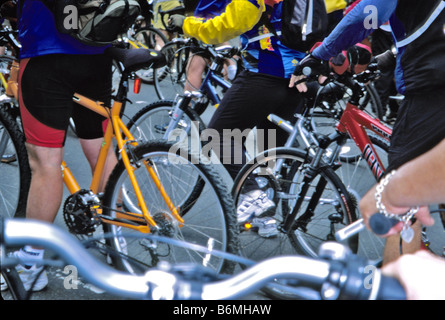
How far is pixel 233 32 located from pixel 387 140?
43.5 inches

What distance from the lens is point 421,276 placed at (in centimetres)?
82

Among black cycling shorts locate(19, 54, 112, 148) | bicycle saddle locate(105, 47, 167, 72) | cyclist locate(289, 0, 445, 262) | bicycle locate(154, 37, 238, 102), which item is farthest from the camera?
bicycle locate(154, 37, 238, 102)

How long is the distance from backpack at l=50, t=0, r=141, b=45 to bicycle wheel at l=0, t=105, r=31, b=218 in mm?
815

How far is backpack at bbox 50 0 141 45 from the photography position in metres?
2.36

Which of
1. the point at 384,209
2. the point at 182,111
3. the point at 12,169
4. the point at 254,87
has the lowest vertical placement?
the point at 12,169

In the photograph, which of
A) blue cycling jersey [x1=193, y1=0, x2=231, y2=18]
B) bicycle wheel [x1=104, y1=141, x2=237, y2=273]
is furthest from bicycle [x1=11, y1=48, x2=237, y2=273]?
blue cycling jersey [x1=193, y1=0, x2=231, y2=18]

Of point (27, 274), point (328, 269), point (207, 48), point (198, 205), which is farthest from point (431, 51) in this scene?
point (207, 48)

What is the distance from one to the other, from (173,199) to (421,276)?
2.28 metres

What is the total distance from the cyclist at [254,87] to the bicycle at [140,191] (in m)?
0.34

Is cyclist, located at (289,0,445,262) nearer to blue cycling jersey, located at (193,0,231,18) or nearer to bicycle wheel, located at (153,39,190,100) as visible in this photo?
blue cycling jersey, located at (193,0,231,18)

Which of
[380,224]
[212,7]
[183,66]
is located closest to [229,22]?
[212,7]

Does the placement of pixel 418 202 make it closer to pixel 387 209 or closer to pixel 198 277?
pixel 387 209

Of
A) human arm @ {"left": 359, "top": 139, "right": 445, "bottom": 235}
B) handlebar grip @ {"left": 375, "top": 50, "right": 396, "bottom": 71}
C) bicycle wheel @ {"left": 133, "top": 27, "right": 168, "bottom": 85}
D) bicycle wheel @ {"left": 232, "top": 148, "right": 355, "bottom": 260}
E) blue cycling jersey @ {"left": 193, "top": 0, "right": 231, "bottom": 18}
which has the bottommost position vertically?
bicycle wheel @ {"left": 232, "top": 148, "right": 355, "bottom": 260}

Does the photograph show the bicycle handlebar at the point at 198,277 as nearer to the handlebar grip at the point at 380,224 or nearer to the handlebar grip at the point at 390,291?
the handlebar grip at the point at 390,291
